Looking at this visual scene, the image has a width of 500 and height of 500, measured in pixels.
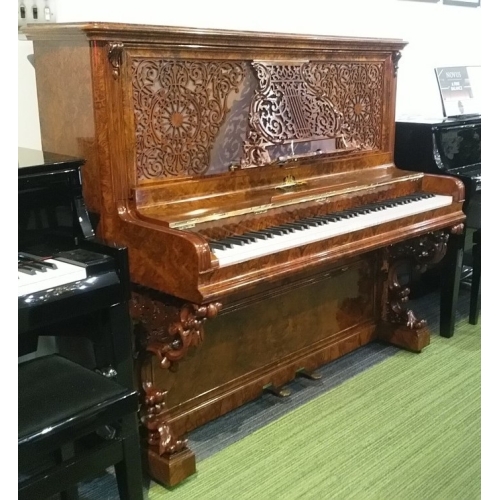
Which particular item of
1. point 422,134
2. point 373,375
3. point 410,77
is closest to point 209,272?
point 373,375

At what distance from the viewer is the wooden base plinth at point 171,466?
7.00ft

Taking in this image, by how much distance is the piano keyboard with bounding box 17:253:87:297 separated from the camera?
1608 millimetres

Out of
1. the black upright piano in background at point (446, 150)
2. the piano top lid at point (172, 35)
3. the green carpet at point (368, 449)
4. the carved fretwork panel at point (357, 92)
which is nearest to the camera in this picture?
the piano top lid at point (172, 35)

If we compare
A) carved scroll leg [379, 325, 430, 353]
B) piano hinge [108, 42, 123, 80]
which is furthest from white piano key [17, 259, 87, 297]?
carved scroll leg [379, 325, 430, 353]

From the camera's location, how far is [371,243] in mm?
2445

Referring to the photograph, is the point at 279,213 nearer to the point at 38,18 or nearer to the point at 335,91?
the point at 335,91

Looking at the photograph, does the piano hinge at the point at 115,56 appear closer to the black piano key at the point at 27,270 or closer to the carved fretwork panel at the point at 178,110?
the carved fretwork panel at the point at 178,110

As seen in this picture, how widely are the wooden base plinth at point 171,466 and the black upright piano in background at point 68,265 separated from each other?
0.34m

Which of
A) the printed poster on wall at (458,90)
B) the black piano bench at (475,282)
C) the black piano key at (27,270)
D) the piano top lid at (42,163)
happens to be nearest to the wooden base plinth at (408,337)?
the black piano bench at (475,282)

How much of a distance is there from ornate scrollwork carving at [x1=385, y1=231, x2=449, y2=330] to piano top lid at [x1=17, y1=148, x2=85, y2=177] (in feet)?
5.54

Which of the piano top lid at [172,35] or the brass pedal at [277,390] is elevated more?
the piano top lid at [172,35]

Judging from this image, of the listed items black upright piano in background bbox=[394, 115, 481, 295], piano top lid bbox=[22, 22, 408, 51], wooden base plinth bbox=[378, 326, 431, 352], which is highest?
piano top lid bbox=[22, 22, 408, 51]

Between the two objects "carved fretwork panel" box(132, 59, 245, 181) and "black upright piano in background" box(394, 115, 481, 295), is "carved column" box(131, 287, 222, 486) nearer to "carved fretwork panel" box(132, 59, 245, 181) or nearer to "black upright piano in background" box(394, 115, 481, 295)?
"carved fretwork panel" box(132, 59, 245, 181)

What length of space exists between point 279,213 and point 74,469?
1122mm
